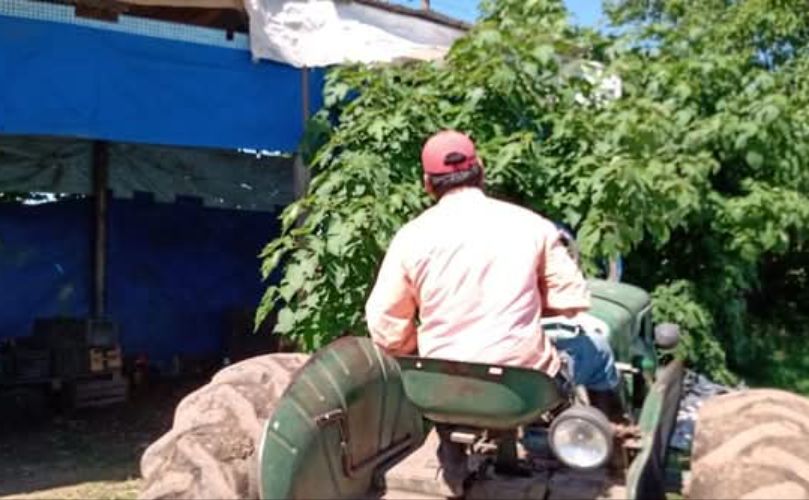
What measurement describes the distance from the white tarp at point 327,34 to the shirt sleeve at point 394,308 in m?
4.92

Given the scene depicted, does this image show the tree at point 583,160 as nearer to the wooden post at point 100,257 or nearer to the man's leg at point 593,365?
the man's leg at point 593,365

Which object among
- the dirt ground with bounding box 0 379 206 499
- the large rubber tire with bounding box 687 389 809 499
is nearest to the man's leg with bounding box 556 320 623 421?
the large rubber tire with bounding box 687 389 809 499

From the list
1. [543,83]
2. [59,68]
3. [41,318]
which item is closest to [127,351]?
[41,318]

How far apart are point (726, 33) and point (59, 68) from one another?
10.3 metres

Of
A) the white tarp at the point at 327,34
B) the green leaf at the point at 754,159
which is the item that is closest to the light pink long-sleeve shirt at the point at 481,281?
the white tarp at the point at 327,34

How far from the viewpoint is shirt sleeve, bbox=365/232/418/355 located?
348cm

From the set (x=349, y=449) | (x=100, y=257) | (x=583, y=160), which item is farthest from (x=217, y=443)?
(x=100, y=257)

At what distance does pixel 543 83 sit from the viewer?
8125 mm

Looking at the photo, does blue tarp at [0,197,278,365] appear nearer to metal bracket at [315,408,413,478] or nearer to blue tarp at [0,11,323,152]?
blue tarp at [0,11,323,152]

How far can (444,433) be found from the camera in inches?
139

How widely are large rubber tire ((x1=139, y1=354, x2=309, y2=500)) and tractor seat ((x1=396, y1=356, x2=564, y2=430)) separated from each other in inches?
25.2

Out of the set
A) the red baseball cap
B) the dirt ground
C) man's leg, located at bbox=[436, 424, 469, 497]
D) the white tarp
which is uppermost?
the white tarp

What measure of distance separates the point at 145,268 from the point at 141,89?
4.33m

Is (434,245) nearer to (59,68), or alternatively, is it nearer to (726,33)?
(59,68)
